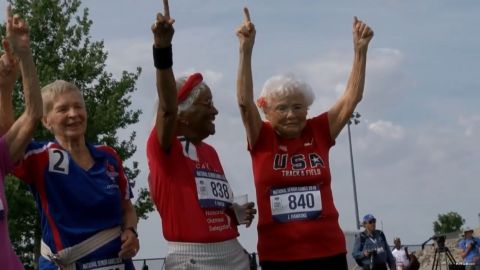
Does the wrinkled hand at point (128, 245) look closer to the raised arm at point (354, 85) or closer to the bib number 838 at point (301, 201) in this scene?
the bib number 838 at point (301, 201)

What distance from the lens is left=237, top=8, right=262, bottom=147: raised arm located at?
555 centimetres

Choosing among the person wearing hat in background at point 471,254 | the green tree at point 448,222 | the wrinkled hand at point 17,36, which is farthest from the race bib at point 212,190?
the green tree at point 448,222

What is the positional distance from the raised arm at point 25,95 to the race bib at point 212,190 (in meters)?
0.93

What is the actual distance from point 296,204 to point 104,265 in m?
1.27

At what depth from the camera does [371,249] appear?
52.7 feet

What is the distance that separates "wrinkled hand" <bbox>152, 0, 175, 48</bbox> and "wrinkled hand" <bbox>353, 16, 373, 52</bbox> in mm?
1741

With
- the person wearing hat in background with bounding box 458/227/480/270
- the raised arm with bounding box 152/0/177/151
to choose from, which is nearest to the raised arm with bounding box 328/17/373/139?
the raised arm with bounding box 152/0/177/151

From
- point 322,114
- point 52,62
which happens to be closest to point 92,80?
point 52,62

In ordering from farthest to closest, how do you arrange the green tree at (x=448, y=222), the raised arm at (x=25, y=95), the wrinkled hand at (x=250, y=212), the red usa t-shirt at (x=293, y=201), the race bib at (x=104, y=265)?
the green tree at (x=448, y=222)
the red usa t-shirt at (x=293, y=201)
the wrinkled hand at (x=250, y=212)
the race bib at (x=104, y=265)
the raised arm at (x=25, y=95)

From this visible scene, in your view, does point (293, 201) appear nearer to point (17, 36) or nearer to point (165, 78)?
point (165, 78)

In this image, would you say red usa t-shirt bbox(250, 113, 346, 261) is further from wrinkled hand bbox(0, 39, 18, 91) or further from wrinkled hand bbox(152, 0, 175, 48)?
wrinkled hand bbox(0, 39, 18, 91)

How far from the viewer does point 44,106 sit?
500cm

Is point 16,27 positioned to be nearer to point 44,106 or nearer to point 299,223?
point 44,106

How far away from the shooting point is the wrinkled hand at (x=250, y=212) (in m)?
5.23
